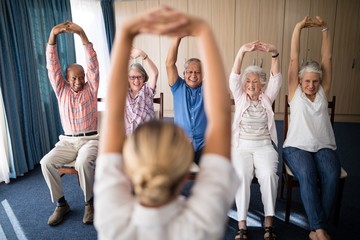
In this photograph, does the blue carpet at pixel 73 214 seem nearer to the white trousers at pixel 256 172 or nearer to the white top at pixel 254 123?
the white trousers at pixel 256 172

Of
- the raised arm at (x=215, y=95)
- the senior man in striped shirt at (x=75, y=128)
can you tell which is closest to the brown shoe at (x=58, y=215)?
the senior man in striped shirt at (x=75, y=128)

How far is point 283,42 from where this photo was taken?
4.95m

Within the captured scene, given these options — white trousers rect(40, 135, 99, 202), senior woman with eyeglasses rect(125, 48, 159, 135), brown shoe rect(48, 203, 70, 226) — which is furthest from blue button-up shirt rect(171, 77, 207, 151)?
brown shoe rect(48, 203, 70, 226)

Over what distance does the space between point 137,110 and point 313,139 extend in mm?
1431

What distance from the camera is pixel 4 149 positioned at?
9.91 feet

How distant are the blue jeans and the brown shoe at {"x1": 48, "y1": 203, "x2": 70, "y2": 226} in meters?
1.91

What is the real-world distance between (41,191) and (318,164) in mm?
2597

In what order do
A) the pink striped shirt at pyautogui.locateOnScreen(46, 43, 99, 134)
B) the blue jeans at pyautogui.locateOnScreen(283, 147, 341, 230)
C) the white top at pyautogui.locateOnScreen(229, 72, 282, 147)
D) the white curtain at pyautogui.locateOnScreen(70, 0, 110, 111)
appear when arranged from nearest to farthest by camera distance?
the blue jeans at pyautogui.locateOnScreen(283, 147, 341, 230), the white top at pyautogui.locateOnScreen(229, 72, 282, 147), the pink striped shirt at pyautogui.locateOnScreen(46, 43, 99, 134), the white curtain at pyautogui.locateOnScreen(70, 0, 110, 111)

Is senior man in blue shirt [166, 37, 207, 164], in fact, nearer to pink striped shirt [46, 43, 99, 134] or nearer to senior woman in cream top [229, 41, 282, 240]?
senior woman in cream top [229, 41, 282, 240]

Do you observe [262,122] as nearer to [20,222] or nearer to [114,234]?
[114,234]

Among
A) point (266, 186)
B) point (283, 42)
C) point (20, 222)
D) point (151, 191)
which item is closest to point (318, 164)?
point (266, 186)

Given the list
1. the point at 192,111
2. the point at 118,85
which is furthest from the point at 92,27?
the point at 118,85

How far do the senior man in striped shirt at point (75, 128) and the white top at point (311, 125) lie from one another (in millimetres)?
1677

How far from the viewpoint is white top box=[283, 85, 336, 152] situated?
2.14m
